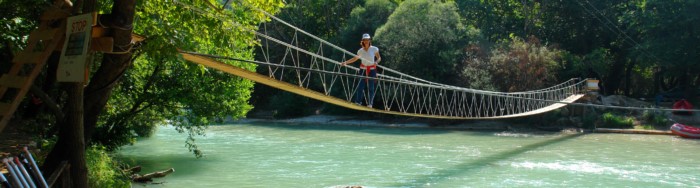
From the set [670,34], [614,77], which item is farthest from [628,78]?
[670,34]

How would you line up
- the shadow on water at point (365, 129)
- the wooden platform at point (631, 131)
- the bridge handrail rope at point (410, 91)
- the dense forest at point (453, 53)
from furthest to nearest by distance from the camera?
1. the shadow on water at point (365, 129)
2. the wooden platform at point (631, 131)
3. the dense forest at point (453, 53)
4. the bridge handrail rope at point (410, 91)

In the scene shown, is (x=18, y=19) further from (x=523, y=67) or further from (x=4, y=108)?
(x=523, y=67)

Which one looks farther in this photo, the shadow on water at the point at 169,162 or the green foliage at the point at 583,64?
the green foliage at the point at 583,64

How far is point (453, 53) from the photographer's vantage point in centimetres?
2252

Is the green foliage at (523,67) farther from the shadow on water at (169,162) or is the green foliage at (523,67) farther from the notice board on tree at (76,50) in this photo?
the notice board on tree at (76,50)

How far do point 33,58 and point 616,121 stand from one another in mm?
19373

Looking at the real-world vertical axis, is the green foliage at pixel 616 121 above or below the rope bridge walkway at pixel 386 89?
below

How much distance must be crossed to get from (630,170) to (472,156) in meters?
3.39

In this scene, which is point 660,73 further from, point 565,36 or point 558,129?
point 558,129

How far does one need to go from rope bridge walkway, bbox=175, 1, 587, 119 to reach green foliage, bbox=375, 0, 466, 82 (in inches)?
26.9

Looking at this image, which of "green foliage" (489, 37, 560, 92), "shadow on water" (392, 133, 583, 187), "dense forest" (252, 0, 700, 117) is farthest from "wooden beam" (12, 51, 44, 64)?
"green foliage" (489, 37, 560, 92)

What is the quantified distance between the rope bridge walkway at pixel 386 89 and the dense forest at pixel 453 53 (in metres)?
0.72

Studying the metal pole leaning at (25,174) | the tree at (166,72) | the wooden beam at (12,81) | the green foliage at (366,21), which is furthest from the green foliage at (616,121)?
the wooden beam at (12,81)

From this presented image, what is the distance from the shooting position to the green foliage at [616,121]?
20.0m
